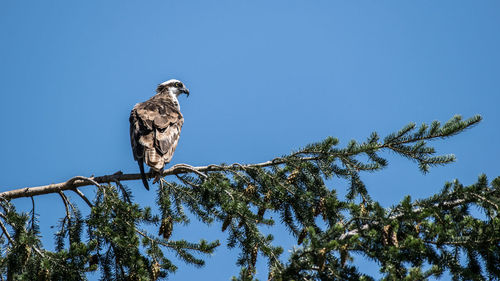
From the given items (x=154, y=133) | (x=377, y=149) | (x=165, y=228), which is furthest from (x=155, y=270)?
(x=154, y=133)

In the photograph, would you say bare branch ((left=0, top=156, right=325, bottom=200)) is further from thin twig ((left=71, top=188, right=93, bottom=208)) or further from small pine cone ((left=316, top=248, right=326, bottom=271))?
small pine cone ((left=316, top=248, right=326, bottom=271))

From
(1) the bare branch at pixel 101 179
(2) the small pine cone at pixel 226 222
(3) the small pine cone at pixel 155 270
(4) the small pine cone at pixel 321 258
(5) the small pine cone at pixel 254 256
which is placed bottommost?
(4) the small pine cone at pixel 321 258

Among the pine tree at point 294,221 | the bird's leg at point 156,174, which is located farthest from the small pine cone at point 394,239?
the bird's leg at point 156,174

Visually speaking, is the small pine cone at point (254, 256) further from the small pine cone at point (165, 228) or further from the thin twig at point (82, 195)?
the thin twig at point (82, 195)

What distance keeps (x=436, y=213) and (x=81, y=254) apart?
8.20 feet

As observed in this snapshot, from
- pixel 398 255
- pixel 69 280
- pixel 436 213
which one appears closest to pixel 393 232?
pixel 398 255

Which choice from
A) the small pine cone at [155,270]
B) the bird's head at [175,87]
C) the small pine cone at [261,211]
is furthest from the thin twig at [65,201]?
the bird's head at [175,87]

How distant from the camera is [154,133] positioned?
6.39m

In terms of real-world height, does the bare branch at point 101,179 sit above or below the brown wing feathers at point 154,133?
below

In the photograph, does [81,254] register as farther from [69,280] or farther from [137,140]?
[137,140]

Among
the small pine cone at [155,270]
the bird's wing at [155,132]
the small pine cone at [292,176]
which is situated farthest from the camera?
the bird's wing at [155,132]

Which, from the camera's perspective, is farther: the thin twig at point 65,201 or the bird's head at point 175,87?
the bird's head at point 175,87

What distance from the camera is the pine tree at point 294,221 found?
127 inches

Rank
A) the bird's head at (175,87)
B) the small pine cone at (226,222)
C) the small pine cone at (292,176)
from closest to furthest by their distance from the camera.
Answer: the small pine cone at (226,222) < the small pine cone at (292,176) < the bird's head at (175,87)
